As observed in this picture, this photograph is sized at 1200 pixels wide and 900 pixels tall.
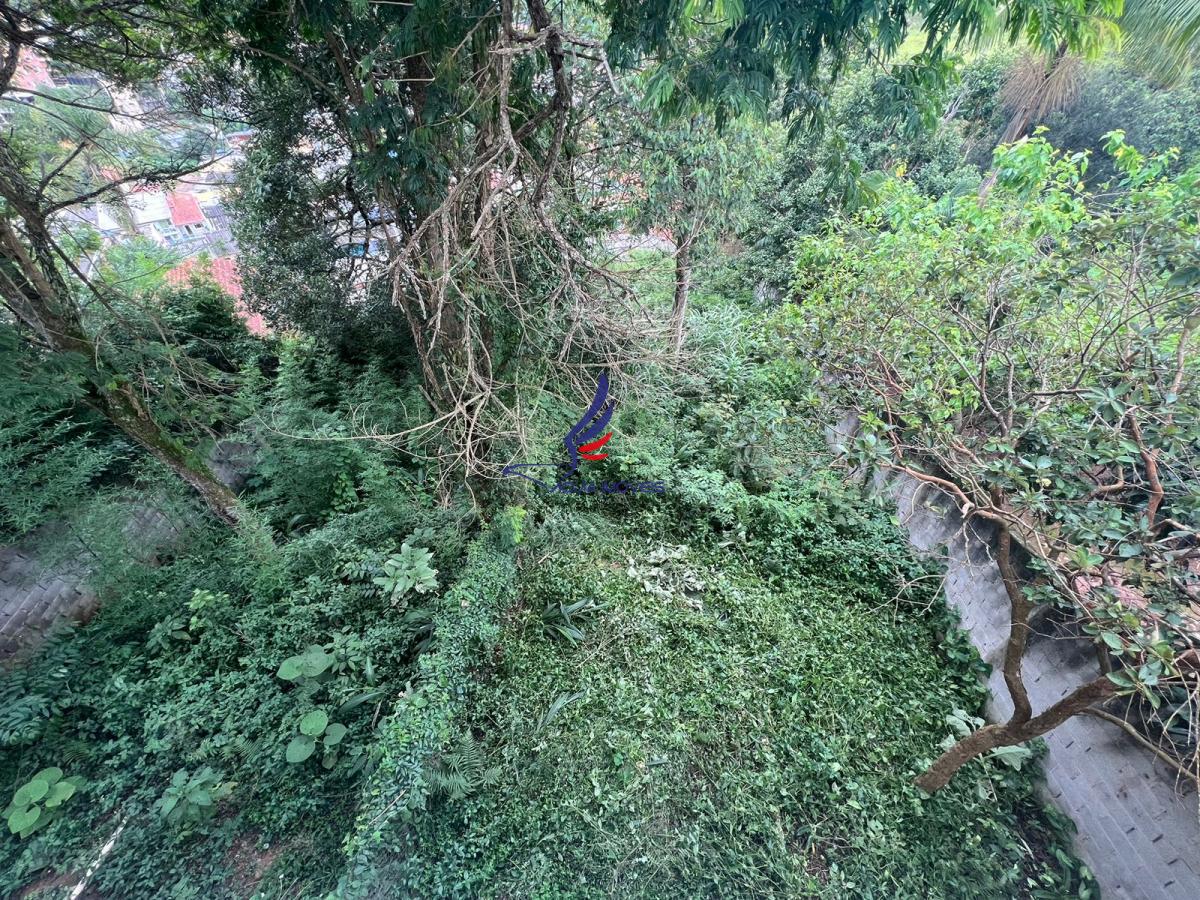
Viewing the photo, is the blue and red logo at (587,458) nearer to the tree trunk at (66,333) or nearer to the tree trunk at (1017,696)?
the tree trunk at (66,333)

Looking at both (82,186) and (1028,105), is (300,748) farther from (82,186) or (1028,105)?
(1028,105)

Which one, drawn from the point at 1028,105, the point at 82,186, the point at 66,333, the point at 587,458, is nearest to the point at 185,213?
the point at 82,186

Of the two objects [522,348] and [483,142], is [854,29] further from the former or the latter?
[522,348]

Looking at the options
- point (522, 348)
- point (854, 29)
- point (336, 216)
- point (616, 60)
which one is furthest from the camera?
point (336, 216)

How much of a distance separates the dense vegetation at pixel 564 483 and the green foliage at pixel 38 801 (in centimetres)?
3

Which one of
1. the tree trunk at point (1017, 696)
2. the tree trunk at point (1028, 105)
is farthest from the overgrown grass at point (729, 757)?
the tree trunk at point (1028, 105)

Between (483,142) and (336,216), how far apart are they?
9.95 feet

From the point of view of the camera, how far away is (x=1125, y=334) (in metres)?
2.55

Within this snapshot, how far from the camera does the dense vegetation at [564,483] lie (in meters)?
2.30

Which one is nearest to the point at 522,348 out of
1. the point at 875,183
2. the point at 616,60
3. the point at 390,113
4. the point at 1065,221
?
the point at 390,113

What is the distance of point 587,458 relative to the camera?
15.2 feet

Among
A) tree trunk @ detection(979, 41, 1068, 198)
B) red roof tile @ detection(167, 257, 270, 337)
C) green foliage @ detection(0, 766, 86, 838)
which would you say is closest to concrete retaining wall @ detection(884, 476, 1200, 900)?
green foliage @ detection(0, 766, 86, 838)

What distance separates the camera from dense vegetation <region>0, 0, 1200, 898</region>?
230cm

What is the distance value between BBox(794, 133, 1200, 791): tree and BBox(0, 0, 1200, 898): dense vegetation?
0.11 ft
